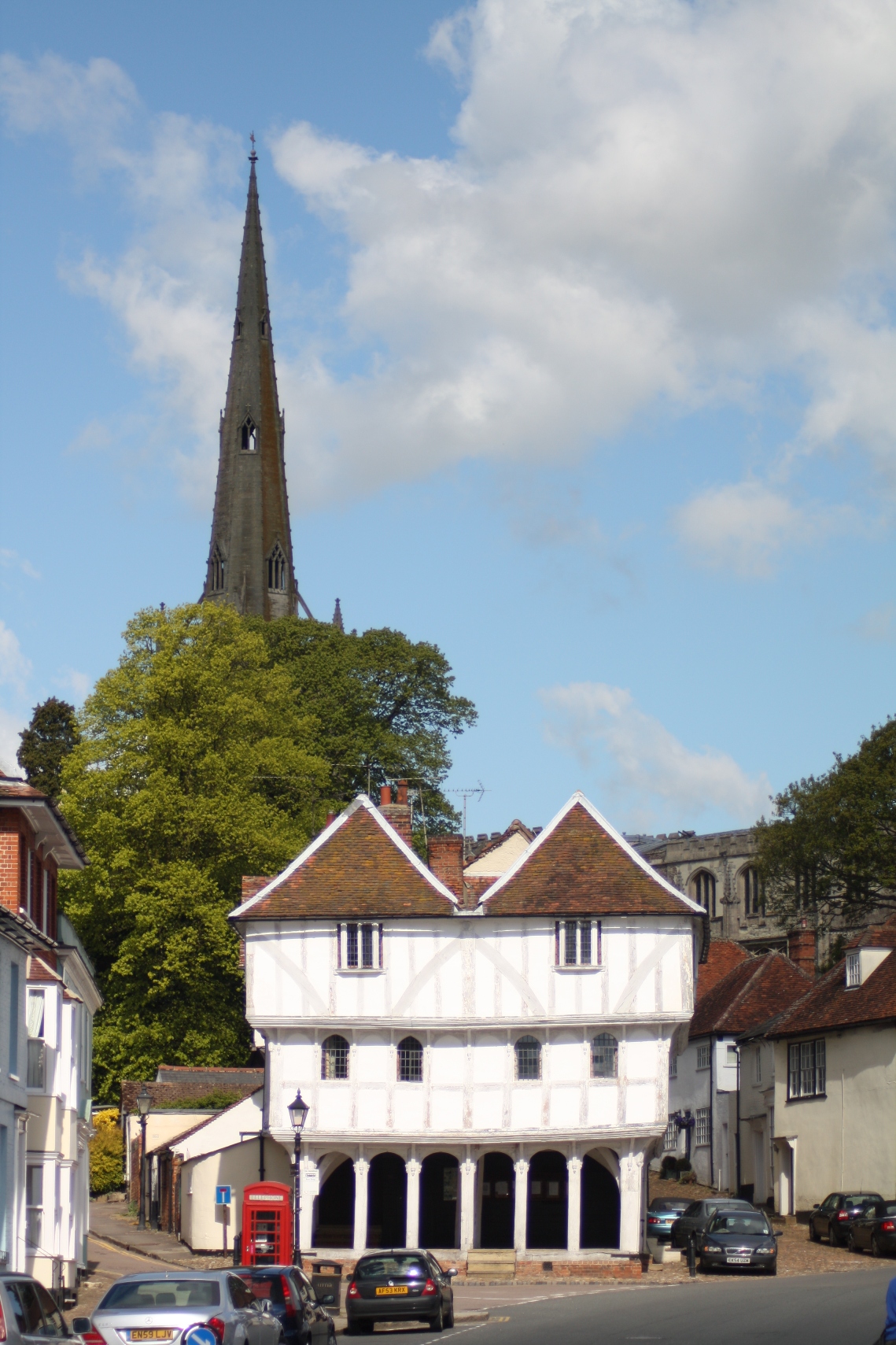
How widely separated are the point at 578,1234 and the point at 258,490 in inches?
3220

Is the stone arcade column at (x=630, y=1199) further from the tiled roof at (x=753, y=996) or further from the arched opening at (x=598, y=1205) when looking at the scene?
the tiled roof at (x=753, y=996)

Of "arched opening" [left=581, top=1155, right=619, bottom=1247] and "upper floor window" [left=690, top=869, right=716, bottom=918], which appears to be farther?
"upper floor window" [left=690, top=869, right=716, bottom=918]

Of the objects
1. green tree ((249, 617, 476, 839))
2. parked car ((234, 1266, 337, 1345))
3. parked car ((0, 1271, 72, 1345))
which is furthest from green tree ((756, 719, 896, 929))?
parked car ((0, 1271, 72, 1345))

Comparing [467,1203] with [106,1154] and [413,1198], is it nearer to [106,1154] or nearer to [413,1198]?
[413,1198]

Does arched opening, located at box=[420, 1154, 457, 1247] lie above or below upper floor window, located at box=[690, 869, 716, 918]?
below

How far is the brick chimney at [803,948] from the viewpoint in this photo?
220 ft

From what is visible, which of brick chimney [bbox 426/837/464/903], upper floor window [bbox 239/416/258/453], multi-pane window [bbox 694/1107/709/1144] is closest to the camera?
brick chimney [bbox 426/837/464/903]

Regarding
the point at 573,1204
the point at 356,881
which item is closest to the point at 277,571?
the point at 356,881

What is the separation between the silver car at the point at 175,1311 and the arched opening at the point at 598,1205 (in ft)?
90.5

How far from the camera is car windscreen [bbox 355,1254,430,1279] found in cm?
2980

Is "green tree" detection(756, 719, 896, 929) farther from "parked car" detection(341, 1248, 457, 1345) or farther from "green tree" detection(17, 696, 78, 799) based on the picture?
"parked car" detection(341, 1248, 457, 1345)

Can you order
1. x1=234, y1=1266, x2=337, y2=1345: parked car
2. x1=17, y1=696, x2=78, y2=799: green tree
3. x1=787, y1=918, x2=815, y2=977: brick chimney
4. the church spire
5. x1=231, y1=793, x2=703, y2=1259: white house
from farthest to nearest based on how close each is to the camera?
the church spire → x1=17, y1=696, x2=78, y2=799: green tree → x1=787, y1=918, x2=815, y2=977: brick chimney → x1=231, y1=793, x2=703, y2=1259: white house → x1=234, y1=1266, x2=337, y2=1345: parked car

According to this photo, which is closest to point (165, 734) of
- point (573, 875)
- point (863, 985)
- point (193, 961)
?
point (193, 961)

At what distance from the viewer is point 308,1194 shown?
45.1 meters
